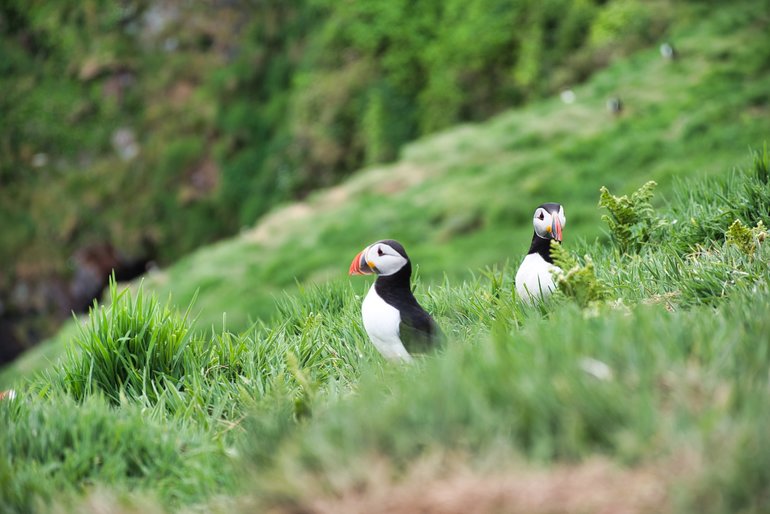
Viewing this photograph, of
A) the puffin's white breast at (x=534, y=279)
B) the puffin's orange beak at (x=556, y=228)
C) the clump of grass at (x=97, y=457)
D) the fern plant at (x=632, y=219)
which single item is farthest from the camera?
the fern plant at (x=632, y=219)

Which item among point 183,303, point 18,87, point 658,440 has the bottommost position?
point 183,303

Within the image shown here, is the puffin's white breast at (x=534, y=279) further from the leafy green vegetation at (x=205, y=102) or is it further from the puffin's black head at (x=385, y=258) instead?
the leafy green vegetation at (x=205, y=102)

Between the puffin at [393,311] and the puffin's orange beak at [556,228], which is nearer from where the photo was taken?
the puffin at [393,311]

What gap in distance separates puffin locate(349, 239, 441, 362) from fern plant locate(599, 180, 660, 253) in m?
1.70

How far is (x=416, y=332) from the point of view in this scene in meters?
3.44

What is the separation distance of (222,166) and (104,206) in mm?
4947

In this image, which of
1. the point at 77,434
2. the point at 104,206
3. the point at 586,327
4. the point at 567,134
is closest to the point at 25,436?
the point at 77,434

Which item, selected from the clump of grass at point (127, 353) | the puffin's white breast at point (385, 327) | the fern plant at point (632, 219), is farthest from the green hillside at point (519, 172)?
the puffin's white breast at point (385, 327)

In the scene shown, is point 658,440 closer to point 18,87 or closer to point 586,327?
point 586,327

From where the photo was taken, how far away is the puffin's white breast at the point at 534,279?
3.78 metres

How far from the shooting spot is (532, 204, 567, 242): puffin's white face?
12.8ft

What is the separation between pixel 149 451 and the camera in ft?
9.58

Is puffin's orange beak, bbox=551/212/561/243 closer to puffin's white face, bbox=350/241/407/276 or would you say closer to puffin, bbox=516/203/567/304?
puffin, bbox=516/203/567/304

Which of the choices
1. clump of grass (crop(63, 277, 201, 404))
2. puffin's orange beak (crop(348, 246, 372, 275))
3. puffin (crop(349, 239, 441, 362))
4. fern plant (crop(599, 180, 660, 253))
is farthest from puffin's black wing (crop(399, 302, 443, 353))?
fern plant (crop(599, 180, 660, 253))
